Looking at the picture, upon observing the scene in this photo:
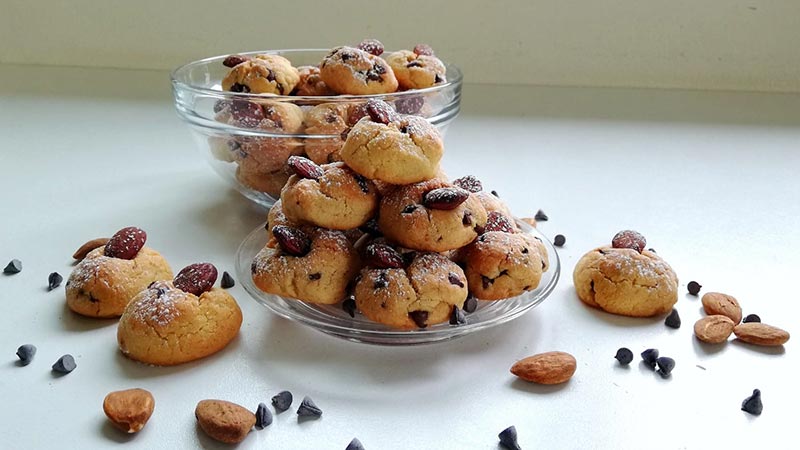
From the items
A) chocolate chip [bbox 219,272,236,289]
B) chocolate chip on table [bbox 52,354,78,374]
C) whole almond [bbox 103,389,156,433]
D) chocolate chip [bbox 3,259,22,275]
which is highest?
whole almond [bbox 103,389,156,433]

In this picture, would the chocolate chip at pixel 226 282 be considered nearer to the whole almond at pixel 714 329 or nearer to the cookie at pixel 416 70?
the cookie at pixel 416 70

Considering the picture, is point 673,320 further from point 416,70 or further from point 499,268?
point 416,70

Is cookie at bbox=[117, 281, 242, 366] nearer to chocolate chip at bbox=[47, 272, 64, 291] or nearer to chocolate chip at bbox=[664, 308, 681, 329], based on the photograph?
chocolate chip at bbox=[47, 272, 64, 291]

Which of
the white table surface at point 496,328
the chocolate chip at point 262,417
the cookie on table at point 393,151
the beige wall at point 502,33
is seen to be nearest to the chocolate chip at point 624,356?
the white table surface at point 496,328

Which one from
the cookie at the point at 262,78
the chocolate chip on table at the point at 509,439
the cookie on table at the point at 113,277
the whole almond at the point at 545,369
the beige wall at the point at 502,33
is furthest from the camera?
the beige wall at the point at 502,33

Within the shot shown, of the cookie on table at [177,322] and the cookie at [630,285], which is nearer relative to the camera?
the cookie on table at [177,322]

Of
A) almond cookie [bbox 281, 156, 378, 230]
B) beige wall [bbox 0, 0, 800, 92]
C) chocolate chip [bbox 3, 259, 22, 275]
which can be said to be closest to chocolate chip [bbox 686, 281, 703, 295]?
almond cookie [bbox 281, 156, 378, 230]

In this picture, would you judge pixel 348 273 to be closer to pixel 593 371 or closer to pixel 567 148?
pixel 593 371
